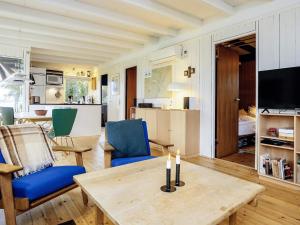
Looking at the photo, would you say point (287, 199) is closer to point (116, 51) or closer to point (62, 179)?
point (62, 179)

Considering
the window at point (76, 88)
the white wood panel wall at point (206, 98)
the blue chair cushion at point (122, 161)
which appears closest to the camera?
the blue chair cushion at point (122, 161)

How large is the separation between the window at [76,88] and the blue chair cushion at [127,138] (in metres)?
7.33

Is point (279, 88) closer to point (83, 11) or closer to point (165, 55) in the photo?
point (165, 55)

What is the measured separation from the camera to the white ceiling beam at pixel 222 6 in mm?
3280

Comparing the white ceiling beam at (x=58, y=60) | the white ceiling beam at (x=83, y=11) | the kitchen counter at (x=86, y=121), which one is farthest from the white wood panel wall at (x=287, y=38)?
the white ceiling beam at (x=58, y=60)

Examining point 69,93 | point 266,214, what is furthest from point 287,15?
point 69,93

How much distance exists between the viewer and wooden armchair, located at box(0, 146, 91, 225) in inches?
61.8

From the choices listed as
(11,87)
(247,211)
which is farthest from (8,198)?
(11,87)

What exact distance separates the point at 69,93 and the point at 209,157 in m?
7.26

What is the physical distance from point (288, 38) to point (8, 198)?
3.81m

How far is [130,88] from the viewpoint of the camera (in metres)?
7.18

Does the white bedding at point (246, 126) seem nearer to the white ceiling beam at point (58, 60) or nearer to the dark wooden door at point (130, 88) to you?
the dark wooden door at point (130, 88)

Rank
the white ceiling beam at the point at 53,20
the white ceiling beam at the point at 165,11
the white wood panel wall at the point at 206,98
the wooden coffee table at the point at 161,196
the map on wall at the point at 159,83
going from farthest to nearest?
the map on wall at the point at 159,83, the white wood panel wall at the point at 206,98, the white ceiling beam at the point at 53,20, the white ceiling beam at the point at 165,11, the wooden coffee table at the point at 161,196

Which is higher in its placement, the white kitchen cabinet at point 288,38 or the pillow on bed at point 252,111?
the white kitchen cabinet at point 288,38
